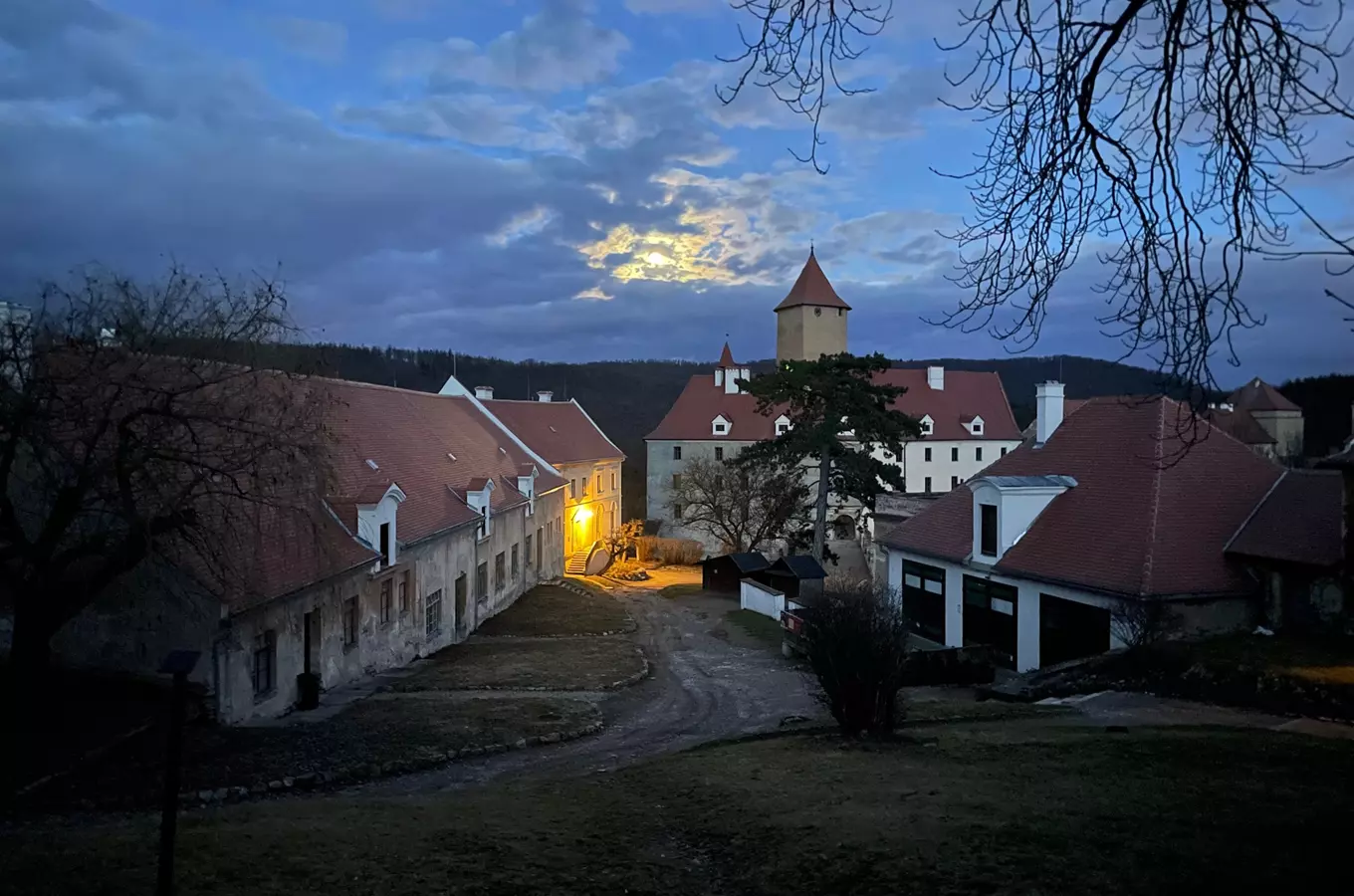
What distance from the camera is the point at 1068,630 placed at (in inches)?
773

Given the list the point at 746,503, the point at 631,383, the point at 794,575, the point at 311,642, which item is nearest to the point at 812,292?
the point at 746,503

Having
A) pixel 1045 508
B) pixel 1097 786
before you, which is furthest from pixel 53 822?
pixel 1045 508

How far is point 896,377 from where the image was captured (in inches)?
2539

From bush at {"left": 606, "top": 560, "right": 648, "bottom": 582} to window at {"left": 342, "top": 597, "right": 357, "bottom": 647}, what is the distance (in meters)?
25.7

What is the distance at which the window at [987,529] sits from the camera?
22.4 metres

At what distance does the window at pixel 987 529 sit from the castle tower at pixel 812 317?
128 ft

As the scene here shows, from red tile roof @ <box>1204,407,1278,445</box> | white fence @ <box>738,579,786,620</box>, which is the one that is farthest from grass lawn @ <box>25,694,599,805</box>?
red tile roof @ <box>1204,407,1278,445</box>

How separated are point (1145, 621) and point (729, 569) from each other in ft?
75.5

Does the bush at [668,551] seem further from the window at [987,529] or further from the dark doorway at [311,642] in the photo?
the dark doorway at [311,642]

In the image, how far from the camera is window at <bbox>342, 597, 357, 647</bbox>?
757 inches

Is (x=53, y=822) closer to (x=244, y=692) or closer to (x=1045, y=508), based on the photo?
(x=244, y=692)

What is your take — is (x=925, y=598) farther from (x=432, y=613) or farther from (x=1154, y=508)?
(x=432, y=613)

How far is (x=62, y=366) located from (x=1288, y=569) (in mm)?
21640

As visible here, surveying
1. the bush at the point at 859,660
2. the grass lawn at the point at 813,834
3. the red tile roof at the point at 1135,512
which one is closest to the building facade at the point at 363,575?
the grass lawn at the point at 813,834
